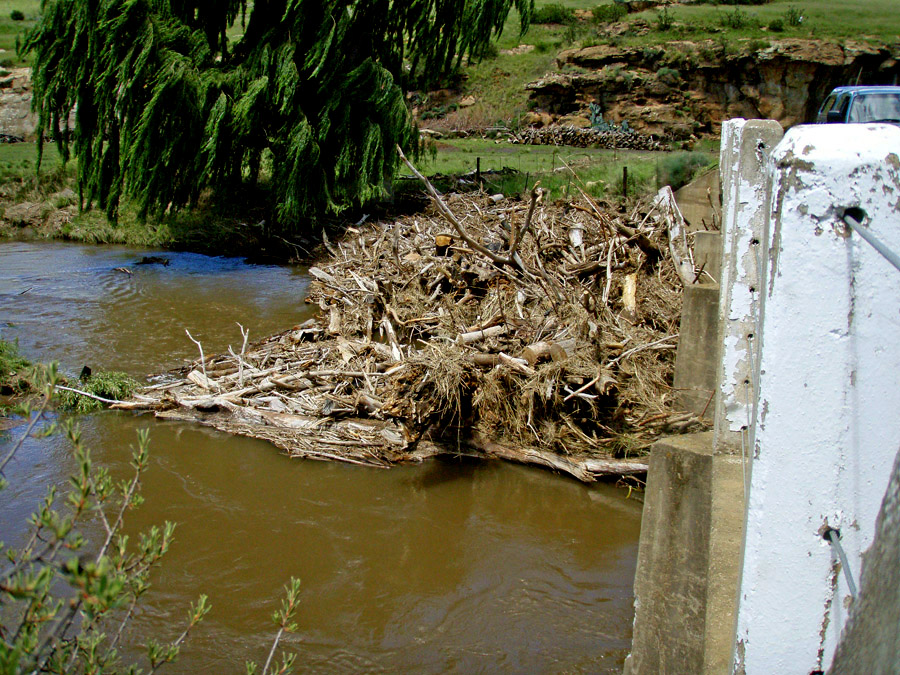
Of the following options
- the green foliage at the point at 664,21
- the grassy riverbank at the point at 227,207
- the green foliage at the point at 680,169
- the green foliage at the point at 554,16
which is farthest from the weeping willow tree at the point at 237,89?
the green foliage at the point at 554,16

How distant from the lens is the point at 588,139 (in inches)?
1273

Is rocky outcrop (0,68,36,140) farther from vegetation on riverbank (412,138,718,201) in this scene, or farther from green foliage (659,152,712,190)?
green foliage (659,152,712,190)

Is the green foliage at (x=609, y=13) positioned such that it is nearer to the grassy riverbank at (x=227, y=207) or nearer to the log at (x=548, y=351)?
the grassy riverbank at (x=227, y=207)

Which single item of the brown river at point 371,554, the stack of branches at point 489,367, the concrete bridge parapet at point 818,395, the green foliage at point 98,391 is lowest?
the brown river at point 371,554

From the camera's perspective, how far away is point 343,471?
25.0ft

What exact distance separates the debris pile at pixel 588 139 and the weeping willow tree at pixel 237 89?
1391 cm

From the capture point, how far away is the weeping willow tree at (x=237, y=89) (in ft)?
52.3

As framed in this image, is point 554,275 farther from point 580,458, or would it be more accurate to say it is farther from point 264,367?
point 264,367

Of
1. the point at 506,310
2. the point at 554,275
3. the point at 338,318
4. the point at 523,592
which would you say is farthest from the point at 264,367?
the point at 523,592

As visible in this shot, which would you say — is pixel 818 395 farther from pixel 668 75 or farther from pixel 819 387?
pixel 668 75

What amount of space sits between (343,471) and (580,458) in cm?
241

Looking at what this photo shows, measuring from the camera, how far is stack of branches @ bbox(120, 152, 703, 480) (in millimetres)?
7520

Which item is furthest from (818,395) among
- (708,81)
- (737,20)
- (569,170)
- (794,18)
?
(794,18)

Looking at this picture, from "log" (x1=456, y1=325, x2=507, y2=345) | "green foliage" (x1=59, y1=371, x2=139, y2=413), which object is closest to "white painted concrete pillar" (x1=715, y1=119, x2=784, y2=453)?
"log" (x1=456, y1=325, x2=507, y2=345)
